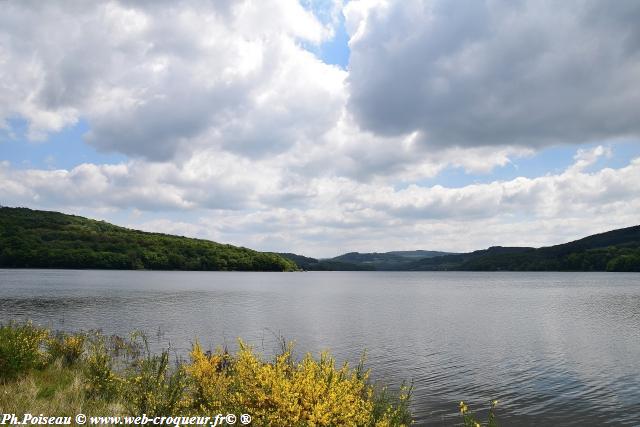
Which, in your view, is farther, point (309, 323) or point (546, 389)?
point (309, 323)

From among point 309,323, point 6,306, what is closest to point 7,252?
point 6,306

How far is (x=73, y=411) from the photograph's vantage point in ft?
34.9

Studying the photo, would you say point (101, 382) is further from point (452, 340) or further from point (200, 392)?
point (452, 340)

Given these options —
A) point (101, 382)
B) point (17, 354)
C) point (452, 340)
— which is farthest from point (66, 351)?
point (452, 340)

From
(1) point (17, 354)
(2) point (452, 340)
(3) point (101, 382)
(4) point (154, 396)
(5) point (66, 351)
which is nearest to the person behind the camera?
(4) point (154, 396)

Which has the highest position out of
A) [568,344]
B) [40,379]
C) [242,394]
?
[242,394]

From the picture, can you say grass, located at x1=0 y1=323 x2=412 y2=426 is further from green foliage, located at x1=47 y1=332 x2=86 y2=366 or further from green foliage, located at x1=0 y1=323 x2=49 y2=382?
green foliage, located at x1=47 y1=332 x2=86 y2=366

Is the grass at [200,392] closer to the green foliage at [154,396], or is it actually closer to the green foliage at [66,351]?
the green foliage at [154,396]

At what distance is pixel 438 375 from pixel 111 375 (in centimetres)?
1767

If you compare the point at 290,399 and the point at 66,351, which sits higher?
the point at 290,399

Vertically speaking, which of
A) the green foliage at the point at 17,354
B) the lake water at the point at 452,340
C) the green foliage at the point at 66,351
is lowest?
the lake water at the point at 452,340

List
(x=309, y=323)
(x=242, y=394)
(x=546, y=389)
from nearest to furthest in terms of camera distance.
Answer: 1. (x=242, y=394)
2. (x=546, y=389)
3. (x=309, y=323)

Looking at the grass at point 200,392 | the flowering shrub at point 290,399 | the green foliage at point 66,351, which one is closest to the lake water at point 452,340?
the grass at point 200,392

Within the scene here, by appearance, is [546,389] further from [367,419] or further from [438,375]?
[367,419]
